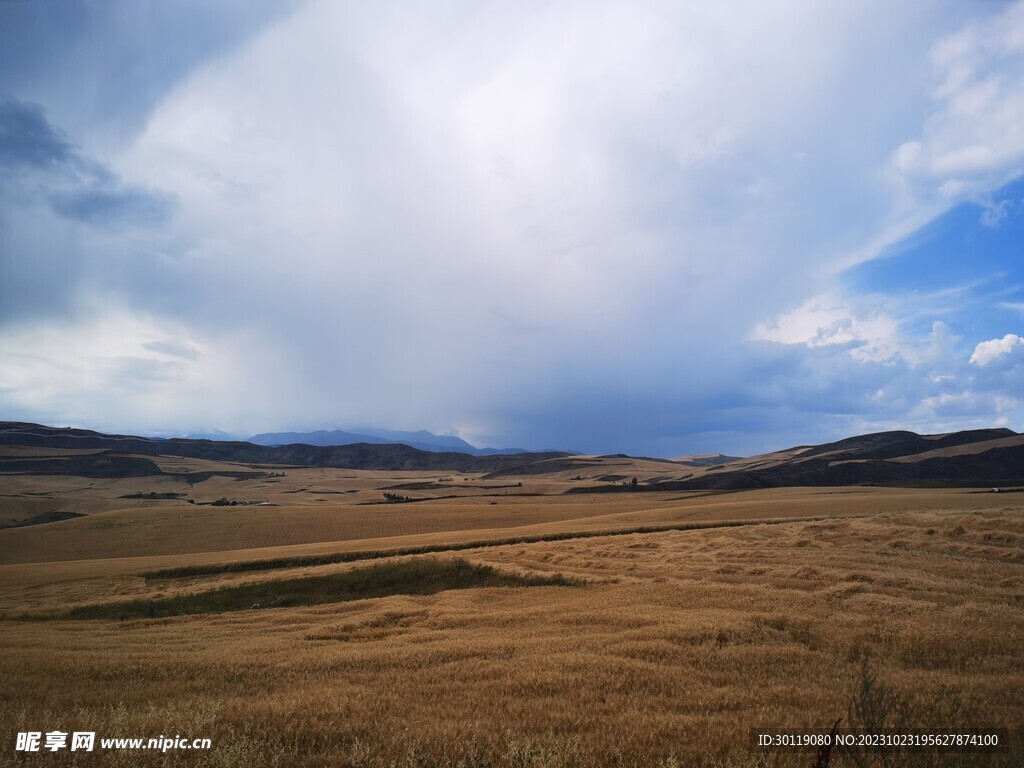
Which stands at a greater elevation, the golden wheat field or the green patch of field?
the golden wheat field

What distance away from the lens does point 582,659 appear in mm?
11609

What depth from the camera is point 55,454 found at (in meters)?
193

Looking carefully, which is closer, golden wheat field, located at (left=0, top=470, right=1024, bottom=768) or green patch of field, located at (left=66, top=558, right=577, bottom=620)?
golden wheat field, located at (left=0, top=470, right=1024, bottom=768)

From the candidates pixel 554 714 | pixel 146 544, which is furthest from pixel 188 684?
pixel 146 544

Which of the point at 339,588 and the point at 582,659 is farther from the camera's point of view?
the point at 339,588

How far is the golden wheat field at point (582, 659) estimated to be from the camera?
295 inches

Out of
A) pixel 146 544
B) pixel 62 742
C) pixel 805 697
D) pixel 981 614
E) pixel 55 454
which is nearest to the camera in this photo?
pixel 62 742

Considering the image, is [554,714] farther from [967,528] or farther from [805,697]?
[967,528]

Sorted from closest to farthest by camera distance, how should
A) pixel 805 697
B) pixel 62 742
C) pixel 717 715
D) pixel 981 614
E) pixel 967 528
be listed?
pixel 62 742, pixel 717 715, pixel 805 697, pixel 981 614, pixel 967 528

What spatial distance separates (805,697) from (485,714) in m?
5.24

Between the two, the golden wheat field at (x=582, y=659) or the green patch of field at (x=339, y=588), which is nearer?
the golden wheat field at (x=582, y=659)

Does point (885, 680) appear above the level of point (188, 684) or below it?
above

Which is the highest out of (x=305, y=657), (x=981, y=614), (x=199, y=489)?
(x=981, y=614)

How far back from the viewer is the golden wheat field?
24.6 ft
